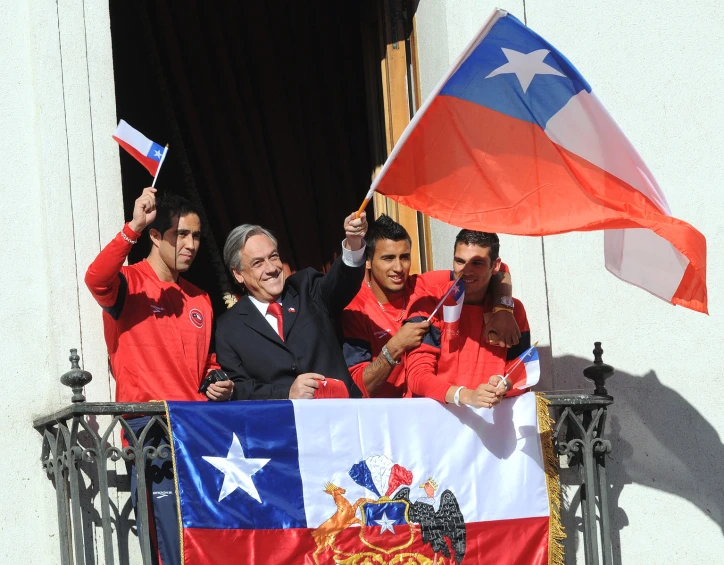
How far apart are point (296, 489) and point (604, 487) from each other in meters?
1.68

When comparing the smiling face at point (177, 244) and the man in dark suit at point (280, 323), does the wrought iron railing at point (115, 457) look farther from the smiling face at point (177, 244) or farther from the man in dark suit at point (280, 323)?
the smiling face at point (177, 244)

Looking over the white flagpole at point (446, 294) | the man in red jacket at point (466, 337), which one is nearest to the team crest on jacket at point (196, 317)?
the man in red jacket at point (466, 337)

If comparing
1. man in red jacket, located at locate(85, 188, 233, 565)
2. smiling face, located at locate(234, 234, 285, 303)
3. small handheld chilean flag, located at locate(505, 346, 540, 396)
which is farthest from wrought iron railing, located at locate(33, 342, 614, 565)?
smiling face, located at locate(234, 234, 285, 303)

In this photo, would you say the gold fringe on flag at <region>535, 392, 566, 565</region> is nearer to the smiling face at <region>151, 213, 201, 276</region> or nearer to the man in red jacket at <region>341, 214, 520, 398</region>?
the man in red jacket at <region>341, 214, 520, 398</region>

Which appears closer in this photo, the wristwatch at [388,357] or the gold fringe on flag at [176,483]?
the gold fringe on flag at [176,483]

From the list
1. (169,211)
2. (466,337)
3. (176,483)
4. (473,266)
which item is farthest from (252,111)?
(176,483)

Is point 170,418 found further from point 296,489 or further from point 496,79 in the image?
point 496,79

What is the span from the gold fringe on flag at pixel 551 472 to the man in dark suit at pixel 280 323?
0.98 meters

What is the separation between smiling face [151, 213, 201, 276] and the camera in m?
7.47

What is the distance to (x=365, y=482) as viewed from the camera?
22.6ft

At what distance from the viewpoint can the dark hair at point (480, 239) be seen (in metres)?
7.31

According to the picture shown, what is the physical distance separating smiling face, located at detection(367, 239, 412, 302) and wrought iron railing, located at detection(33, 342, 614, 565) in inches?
39.5

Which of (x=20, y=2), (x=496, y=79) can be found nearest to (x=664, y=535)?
(x=496, y=79)

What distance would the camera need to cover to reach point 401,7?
904cm
